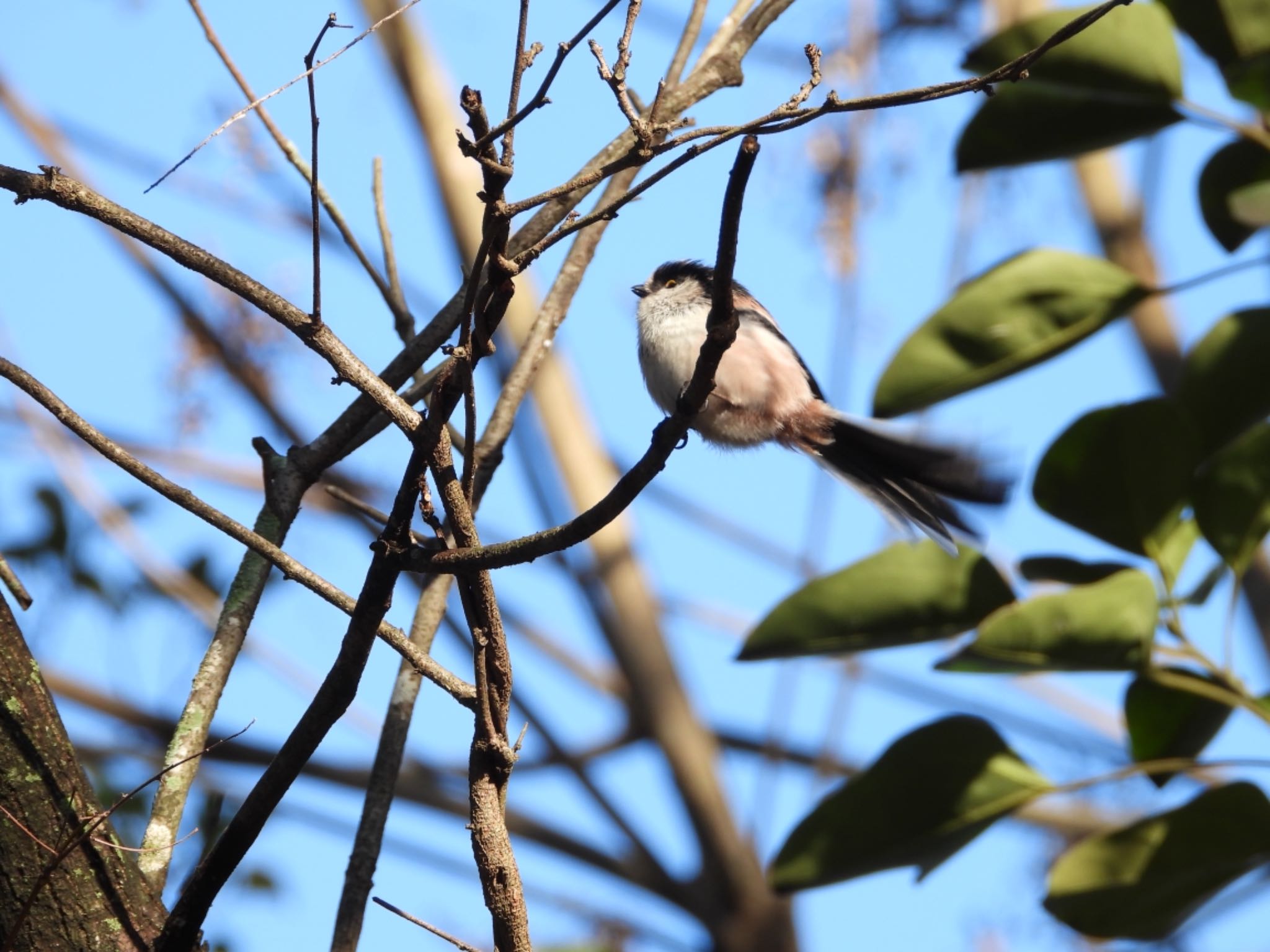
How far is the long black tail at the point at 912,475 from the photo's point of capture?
2684 mm

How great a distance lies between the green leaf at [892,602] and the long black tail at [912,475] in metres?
0.31

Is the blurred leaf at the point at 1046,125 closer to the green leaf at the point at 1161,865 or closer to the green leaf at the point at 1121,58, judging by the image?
the green leaf at the point at 1121,58

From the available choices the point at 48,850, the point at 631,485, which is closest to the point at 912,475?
the point at 631,485

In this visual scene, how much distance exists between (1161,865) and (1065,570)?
0.55 meters

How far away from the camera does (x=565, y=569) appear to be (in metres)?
4.79

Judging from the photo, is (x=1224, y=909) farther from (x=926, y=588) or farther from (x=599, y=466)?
(x=599, y=466)

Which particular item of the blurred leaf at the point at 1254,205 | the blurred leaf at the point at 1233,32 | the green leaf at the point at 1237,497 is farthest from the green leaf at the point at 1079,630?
the blurred leaf at the point at 1233,32

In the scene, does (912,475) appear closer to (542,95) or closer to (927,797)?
(927,797)

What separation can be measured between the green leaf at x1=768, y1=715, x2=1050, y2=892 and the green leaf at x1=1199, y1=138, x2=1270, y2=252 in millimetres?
1142

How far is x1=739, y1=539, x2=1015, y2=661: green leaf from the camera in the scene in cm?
236

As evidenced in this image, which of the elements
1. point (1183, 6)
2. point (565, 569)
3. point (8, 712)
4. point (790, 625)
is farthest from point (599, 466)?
point (8, 712)

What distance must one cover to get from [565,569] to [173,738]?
296 cm

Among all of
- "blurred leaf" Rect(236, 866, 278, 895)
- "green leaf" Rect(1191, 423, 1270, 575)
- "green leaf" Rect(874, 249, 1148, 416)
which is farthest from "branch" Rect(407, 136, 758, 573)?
"blurred leaf" Rect(236, 866, 278, 895)

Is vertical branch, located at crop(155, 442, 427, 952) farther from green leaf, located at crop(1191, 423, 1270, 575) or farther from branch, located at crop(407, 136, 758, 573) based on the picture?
green leaf, located at crop(1191, 423, 1270, 575)
